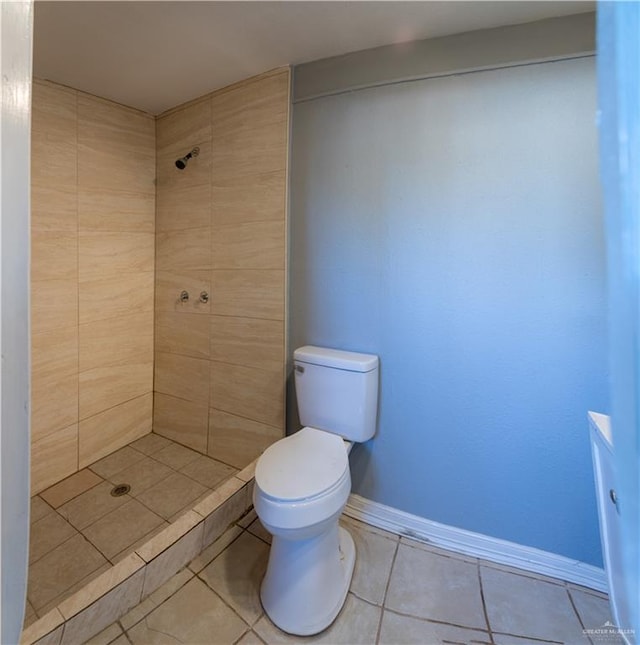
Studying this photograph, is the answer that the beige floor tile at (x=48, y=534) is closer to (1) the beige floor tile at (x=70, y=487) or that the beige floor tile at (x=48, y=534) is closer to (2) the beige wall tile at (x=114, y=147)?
(1) the beige floor tile at (x=70, y=487)

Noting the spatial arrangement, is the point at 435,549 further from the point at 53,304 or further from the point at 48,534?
the point at 53,304

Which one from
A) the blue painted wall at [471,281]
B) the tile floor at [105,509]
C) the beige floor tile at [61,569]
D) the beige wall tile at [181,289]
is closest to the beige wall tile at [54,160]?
the beige wall tile at [181,289]

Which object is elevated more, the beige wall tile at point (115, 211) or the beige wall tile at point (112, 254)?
the beige wall tile at point (115, 211)

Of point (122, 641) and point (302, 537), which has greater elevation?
point (302, 537)

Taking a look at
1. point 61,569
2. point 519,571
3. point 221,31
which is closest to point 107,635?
point 61,569

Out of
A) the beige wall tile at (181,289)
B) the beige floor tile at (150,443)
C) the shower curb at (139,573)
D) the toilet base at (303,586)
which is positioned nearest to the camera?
the shower curb at (139,573)

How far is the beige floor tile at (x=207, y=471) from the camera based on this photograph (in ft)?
5.76

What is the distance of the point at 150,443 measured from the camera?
2.07m

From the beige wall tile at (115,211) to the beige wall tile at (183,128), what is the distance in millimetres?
328

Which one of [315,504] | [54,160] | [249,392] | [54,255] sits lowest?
[315,504]

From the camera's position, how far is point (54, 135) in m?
1.62

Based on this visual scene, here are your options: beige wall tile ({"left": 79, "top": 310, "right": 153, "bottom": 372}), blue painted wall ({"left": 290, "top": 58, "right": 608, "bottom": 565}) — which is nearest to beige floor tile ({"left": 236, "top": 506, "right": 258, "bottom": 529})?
blue painted wall ({"left": 290, "top": 58, "right": 608, "bottom": 565})

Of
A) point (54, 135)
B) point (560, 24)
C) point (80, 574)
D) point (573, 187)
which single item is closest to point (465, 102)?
point (560, 24)

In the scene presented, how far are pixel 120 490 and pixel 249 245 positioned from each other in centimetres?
143
